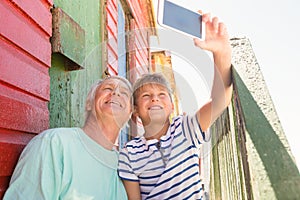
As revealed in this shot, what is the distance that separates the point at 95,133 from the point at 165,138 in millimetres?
338

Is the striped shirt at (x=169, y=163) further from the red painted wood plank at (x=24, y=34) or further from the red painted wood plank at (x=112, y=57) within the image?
the red painted wood plank at (x=112, y=57)

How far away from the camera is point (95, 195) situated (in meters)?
1.37

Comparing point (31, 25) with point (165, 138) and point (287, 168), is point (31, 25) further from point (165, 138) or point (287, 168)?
point (287, 168)

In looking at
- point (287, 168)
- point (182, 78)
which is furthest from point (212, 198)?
point (287, 168)

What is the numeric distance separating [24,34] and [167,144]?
2.70 ft

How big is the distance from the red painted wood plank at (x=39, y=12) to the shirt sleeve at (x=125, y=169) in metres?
0.76

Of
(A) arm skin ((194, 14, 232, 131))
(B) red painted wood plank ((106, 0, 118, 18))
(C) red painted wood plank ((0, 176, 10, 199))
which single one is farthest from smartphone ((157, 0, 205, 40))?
(B) red painted wood plank ((106, 0, 118, 18))

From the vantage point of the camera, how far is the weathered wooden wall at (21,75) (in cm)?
128

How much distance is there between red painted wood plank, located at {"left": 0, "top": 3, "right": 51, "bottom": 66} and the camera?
132cm

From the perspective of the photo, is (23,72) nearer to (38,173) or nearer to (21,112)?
(21,112)

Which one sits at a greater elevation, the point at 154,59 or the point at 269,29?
the point at 269,29

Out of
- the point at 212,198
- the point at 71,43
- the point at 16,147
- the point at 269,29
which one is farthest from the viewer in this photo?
the point at 269,29

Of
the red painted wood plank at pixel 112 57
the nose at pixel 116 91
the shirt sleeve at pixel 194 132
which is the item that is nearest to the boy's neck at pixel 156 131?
the shirt sleeve at pixel 194 132

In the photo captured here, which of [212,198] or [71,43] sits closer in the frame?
[71,43]
